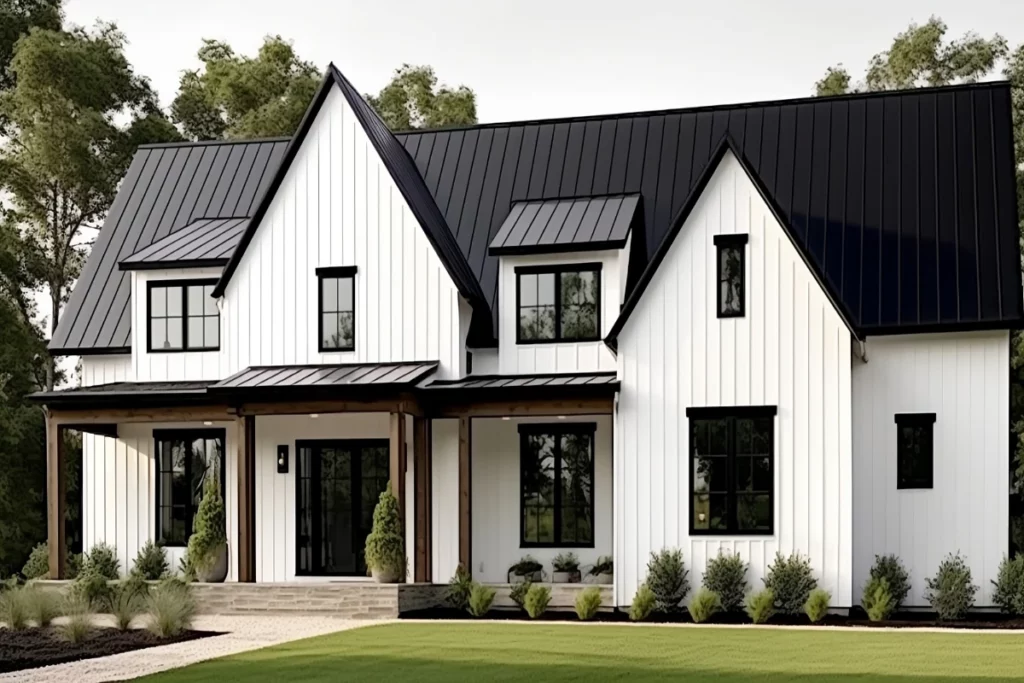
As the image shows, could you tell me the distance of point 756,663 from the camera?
16578mm

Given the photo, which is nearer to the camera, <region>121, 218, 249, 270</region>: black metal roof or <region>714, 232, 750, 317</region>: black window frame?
<region>714, 232, 750, 317</region>: black window frame

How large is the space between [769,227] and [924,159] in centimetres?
412

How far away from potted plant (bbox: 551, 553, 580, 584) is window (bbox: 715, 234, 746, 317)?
4829mm

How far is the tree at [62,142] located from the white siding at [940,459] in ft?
74.2

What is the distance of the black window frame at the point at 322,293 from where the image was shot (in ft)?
87.4

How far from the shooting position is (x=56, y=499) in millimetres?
26906

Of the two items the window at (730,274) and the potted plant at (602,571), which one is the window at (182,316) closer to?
the potted plant at (602,571)

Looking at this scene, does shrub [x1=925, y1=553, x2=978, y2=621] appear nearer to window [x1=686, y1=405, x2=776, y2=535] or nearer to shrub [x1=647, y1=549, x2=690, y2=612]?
window [x1=686, y1=405, x2=776, y2=535]

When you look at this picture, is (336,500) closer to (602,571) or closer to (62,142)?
(602,571)

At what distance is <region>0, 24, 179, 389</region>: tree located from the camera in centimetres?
3950

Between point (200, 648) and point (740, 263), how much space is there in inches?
397

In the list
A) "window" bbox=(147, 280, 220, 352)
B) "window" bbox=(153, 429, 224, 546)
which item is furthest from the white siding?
"window" bbox=(147, 280, 220, 352)

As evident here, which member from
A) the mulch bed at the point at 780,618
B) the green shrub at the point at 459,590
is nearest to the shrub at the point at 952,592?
the mulch bed at the point at 780,618

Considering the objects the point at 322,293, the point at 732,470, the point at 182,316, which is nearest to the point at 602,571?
the point at 732,470
